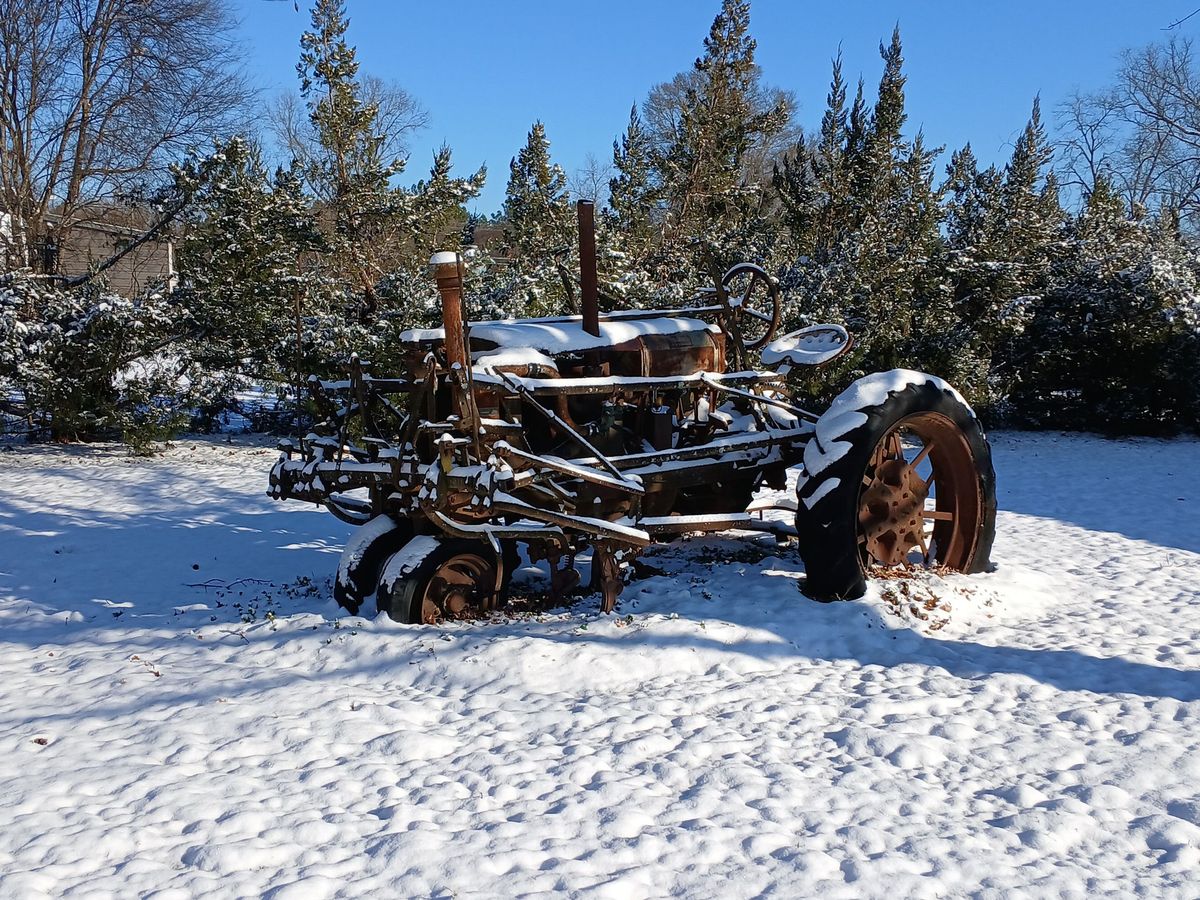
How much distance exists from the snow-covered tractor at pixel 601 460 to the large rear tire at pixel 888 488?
1 cm

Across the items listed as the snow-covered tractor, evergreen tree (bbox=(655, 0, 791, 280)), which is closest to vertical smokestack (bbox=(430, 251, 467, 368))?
the snow-covered tractor

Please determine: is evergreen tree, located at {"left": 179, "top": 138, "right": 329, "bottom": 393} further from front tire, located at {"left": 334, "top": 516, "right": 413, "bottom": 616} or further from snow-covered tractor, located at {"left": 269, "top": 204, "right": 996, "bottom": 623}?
front tire, located at {"left": 334, "top": 516, "right": 413, "bottom": 616}

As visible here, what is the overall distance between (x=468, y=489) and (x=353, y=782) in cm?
173

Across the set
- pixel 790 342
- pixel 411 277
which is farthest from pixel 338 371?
pixel 790 342

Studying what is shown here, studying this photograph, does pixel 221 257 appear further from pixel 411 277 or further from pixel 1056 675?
pixel 1056 675

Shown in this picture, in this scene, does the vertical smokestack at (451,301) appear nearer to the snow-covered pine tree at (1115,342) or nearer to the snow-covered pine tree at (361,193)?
the snow-covered pine tree at (361,193)

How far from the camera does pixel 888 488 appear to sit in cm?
626

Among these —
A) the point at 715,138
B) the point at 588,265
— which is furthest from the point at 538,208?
the point at 588,265

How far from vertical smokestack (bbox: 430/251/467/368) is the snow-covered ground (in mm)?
1559

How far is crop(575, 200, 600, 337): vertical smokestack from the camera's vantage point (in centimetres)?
597

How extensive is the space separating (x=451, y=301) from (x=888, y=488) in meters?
3.12

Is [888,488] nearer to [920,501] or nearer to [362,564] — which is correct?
[920,501]

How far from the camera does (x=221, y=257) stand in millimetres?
12812

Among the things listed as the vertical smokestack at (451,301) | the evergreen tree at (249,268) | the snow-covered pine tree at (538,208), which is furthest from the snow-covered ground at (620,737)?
the snow-covered pine tree at (538,208)
